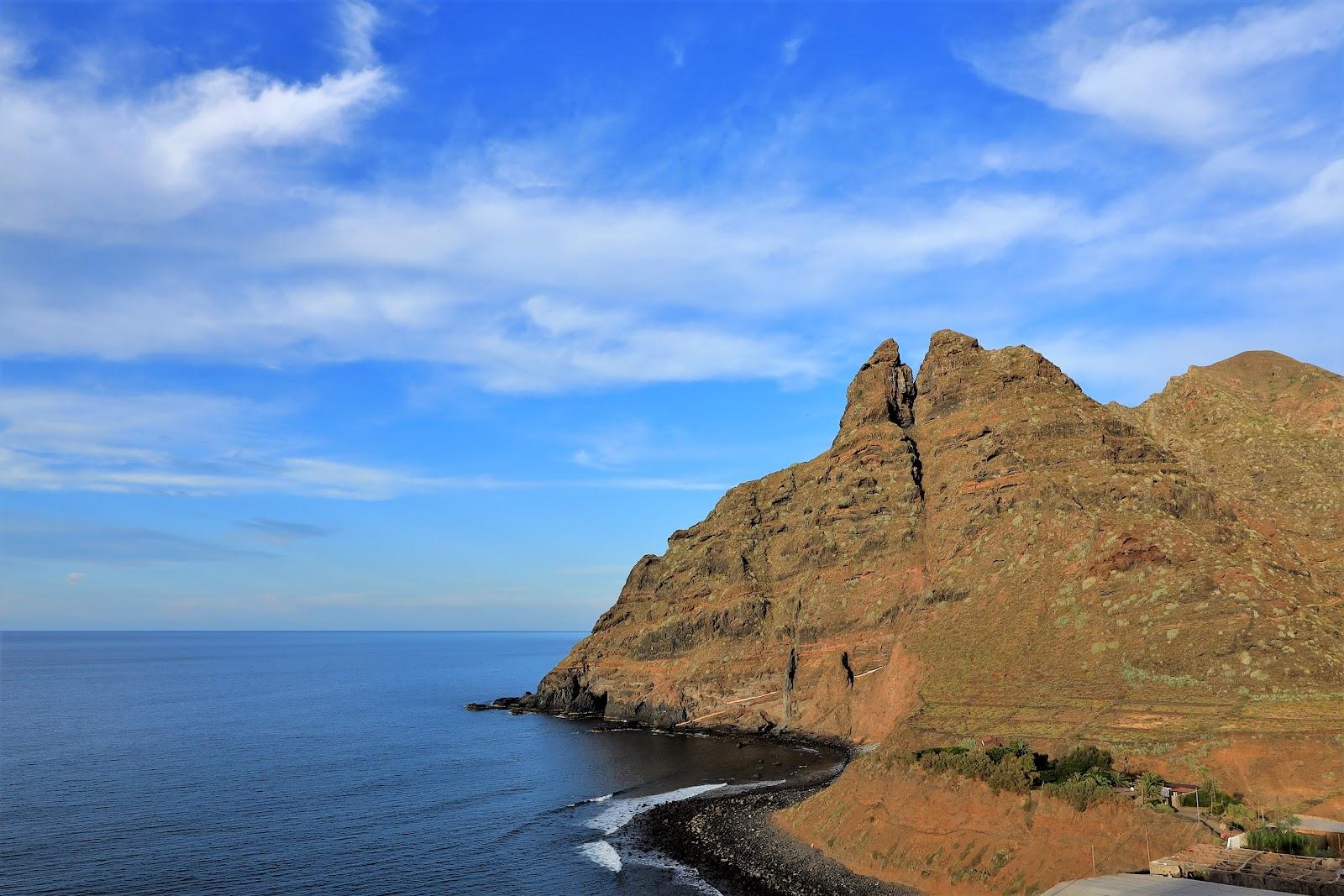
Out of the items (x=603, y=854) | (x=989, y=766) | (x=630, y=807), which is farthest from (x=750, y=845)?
(x=630, y=807)

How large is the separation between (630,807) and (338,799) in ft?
92.1

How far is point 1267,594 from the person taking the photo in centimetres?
7712

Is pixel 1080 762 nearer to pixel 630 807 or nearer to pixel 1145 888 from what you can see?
pixel 1145 888

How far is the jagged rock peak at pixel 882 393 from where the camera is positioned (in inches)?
5620

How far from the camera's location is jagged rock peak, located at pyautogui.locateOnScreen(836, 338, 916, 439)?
14275 centimetres

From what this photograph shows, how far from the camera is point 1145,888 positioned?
132 ft

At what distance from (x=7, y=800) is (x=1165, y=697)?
10383 cm

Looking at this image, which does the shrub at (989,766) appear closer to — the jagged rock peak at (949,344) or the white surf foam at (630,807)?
the white surf foam at (630,807)

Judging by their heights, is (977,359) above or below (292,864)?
above

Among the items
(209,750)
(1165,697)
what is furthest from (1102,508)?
(209,750)

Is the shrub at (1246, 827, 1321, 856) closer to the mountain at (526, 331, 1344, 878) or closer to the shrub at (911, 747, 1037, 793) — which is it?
the shrub at (911, 747, 1037, 793)

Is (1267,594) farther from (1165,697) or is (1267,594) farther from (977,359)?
(977,359)

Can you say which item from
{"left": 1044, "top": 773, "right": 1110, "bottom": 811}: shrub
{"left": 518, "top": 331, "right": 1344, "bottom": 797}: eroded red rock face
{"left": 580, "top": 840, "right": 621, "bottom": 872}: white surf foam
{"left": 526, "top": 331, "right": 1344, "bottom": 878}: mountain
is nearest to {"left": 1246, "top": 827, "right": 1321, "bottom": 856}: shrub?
{"left": 1044, "top": 773, "right": 1110, "bottom": 811}: shrub

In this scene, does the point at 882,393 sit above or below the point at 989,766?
above
